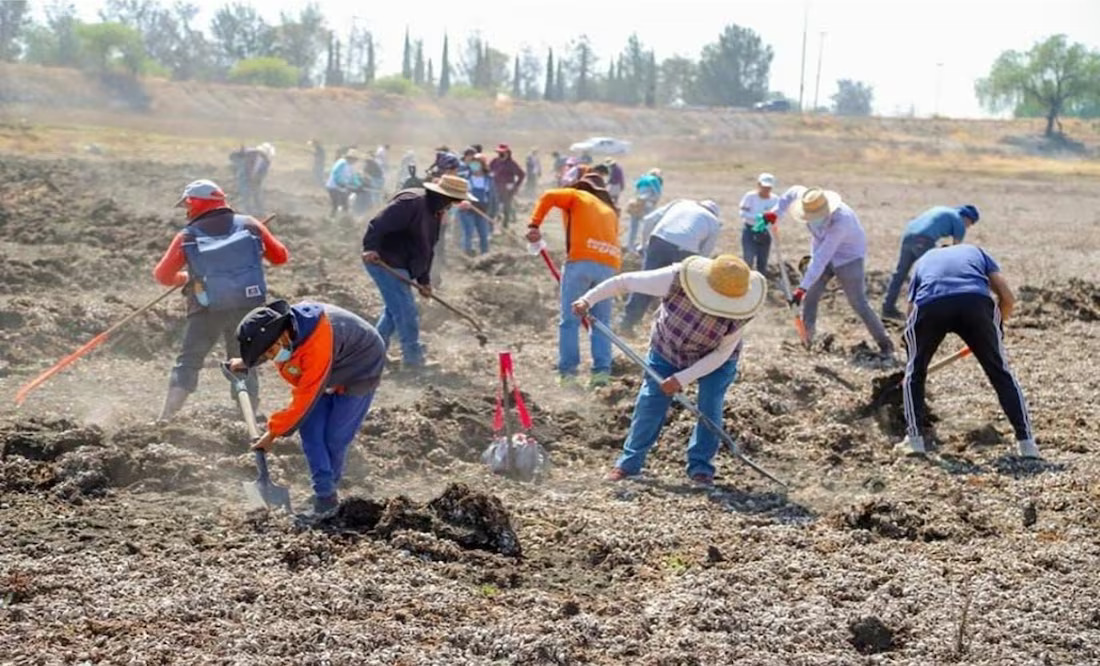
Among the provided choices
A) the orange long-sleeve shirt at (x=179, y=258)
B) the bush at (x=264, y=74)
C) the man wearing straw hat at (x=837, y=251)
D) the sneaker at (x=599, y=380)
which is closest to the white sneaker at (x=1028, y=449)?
the sneaker at (x=599, y=380)

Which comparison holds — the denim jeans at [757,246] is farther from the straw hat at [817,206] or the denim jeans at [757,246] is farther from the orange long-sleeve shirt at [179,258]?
the orange long-sleeve shirt at [179,258]

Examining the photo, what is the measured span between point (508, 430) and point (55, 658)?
3562 millimetres

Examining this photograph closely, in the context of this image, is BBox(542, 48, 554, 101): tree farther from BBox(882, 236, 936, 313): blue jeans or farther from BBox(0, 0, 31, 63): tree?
BBox(882, 236, 936, 313): blue jeans

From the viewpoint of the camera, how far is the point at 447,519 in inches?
272

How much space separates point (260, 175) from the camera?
23.7m

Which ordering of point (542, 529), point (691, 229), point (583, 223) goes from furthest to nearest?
1. point (691, 229)
2. point (583, 223)
3. point (542, 529)

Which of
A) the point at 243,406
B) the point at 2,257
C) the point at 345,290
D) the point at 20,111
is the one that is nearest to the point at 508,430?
the point at 243,406

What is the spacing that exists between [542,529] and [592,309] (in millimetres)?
3885

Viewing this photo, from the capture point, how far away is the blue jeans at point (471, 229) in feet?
63.0

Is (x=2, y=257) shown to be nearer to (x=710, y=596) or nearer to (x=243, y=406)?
(x=243, y=406)

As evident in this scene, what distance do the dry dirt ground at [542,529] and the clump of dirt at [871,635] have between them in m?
0.01

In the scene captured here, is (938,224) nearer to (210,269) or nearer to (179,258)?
(210,269)

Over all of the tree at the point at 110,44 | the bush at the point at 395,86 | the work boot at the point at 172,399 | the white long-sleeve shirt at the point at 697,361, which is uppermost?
the tree at the point at 110,44

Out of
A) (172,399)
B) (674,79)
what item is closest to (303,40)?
(674,79)
